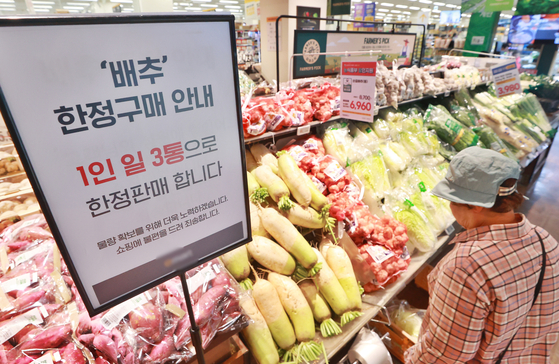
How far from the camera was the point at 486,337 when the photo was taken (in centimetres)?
128

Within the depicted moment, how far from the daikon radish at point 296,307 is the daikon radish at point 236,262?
0.17 m

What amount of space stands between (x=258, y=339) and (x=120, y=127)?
4.05 ft

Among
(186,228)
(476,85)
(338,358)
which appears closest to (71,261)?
(186,228)

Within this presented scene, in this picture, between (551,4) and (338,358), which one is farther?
(551,4)

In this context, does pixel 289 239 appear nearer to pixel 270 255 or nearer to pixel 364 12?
pixel 270 255

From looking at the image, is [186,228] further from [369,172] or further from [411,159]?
[411,159]

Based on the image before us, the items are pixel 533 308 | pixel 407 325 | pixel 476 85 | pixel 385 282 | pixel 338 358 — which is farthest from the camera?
pixel 476 85

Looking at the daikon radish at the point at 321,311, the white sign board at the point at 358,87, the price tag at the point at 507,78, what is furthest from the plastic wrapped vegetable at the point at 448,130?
the daikon radish at the point at 321,311

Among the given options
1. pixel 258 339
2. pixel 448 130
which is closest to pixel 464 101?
pixel 448 130

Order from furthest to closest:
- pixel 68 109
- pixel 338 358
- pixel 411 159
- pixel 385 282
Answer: pixel 411 159, pixel 338 358, pixel 385 282, pixel 68 109

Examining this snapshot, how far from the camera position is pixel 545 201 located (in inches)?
178

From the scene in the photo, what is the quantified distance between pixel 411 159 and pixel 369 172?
81 cm

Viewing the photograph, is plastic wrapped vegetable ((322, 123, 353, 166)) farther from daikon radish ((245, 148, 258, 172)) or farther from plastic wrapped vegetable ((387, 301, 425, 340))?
plastic wrapped vegetable ((387, 301, 425, 340))

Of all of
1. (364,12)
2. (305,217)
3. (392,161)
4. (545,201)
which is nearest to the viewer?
(305,217)
